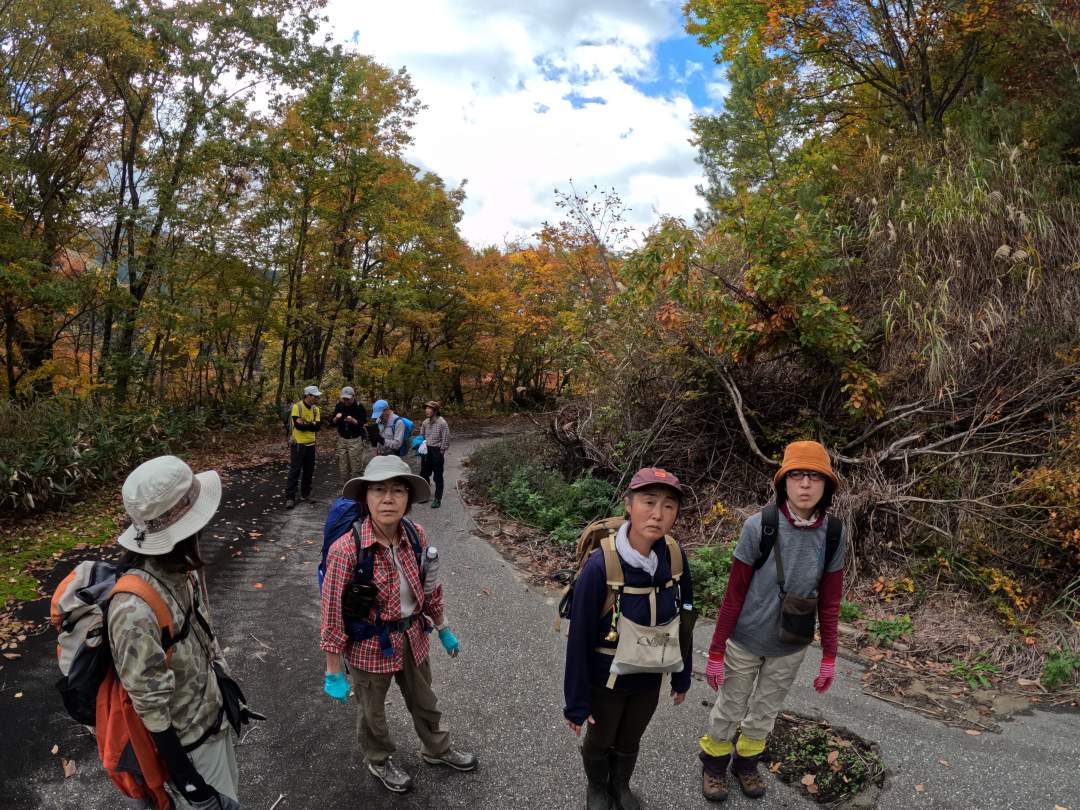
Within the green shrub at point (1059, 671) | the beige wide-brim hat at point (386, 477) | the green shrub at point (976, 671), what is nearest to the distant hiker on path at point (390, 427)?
the beige wide-brim hat at point (386, 477)

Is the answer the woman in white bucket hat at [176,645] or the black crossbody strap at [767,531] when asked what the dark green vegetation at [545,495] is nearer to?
the black crossbody strap at [767,531]

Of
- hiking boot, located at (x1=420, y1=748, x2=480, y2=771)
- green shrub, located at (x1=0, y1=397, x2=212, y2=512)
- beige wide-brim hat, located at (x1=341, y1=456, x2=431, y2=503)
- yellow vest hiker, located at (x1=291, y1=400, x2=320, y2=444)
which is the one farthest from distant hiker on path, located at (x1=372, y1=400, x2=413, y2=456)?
beige wide-brim hat, located at (x1=341, y1=456, x2=431, y2=503)

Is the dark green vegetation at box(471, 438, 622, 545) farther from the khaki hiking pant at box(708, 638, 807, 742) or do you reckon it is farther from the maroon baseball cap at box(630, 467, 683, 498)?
the maroon baseball cap at box(630, 467, 683, 498)

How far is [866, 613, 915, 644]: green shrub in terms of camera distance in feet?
16.6

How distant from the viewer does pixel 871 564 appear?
6.03 meters

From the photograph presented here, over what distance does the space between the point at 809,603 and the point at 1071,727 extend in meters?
2.71

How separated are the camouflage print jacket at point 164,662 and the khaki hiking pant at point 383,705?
80cm

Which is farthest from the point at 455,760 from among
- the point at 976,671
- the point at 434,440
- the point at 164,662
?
the point at 434,440

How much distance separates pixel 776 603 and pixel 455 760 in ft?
6.97

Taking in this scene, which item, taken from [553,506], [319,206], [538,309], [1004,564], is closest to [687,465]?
[553,506]

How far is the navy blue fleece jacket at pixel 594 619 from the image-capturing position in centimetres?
263

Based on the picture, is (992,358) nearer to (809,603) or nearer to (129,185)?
(809,603)

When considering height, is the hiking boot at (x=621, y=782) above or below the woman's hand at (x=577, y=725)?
below

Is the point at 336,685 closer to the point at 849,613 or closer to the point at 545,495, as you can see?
the point at 849,613
